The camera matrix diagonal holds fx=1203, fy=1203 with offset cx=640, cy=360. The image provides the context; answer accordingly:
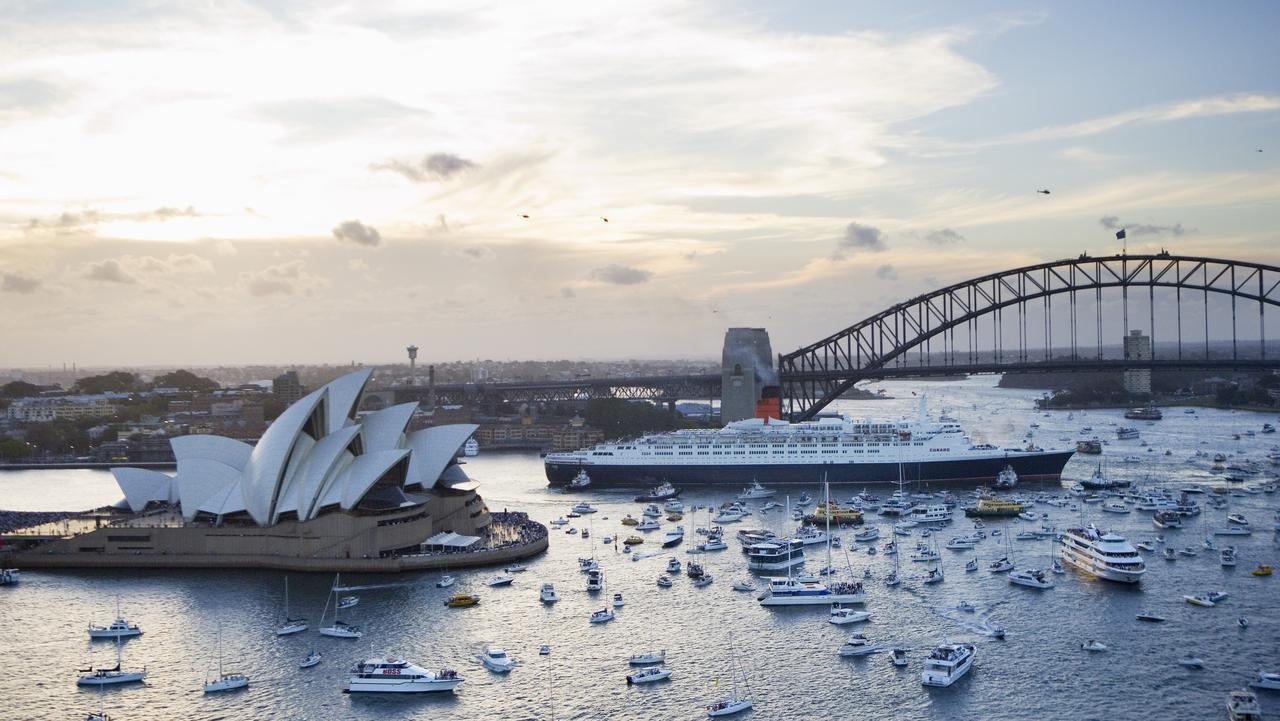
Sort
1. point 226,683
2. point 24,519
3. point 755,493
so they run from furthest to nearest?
point 755,493, point 24,519, point 226,683

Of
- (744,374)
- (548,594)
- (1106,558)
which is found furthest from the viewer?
(744,374)

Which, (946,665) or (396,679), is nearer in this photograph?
(946,665)

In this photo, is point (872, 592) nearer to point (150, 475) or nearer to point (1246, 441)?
point (150, 475)

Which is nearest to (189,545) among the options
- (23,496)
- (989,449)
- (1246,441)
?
(23,496)

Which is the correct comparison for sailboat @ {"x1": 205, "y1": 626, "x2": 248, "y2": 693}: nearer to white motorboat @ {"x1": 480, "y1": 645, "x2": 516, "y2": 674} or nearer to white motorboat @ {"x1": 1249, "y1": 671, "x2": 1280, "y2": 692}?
white motorboat @ {"x1": 480, "y1": 645, "x2": 516, "y2": 674}

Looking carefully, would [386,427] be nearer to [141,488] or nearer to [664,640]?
[141,488]

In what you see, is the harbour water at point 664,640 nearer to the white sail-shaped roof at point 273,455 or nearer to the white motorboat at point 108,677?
the white motorboat at point 108,677

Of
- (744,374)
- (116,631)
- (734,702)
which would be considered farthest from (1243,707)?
(744,374)
